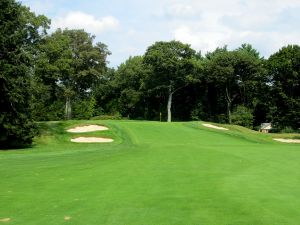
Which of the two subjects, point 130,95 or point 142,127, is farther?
point 130,95

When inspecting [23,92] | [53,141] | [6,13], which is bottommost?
[53,141]

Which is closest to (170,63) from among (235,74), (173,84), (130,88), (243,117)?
(173,84)

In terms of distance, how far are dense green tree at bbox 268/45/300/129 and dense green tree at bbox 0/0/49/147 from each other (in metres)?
43.8

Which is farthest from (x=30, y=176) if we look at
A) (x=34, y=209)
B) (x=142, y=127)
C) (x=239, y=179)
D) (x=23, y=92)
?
(x=142, y=127)

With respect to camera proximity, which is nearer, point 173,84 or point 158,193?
point 158,193

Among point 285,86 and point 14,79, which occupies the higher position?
point 285,86

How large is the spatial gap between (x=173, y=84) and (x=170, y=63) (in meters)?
6.35

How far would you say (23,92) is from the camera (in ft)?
123

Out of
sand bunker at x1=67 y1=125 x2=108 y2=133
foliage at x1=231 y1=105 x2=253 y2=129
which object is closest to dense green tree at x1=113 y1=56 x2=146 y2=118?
foliage at x1=231 y1=105 x2=253 y2=129

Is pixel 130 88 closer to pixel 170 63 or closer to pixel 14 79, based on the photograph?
pixel 170 63

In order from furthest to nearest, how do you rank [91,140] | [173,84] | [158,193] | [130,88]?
[130,88] → [173,84] → [91,140] → [158,193]

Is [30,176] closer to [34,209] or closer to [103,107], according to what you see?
[34,209]

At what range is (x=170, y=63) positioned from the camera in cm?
7725

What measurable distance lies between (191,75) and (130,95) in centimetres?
1953
